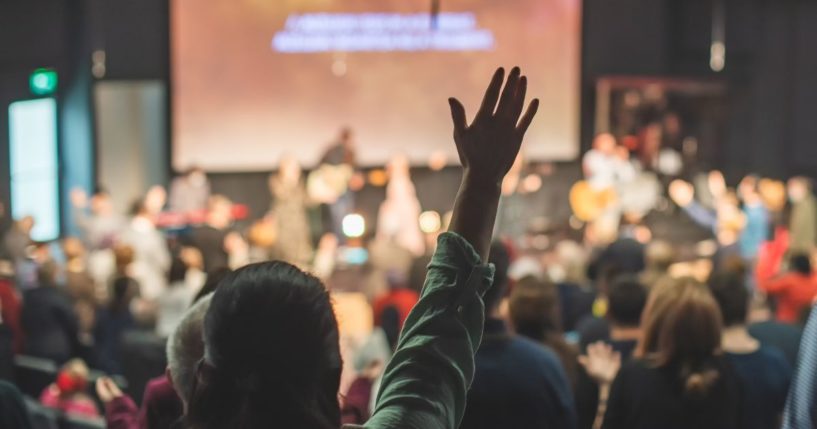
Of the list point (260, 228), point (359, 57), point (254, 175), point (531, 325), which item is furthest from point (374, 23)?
point (531, 325)

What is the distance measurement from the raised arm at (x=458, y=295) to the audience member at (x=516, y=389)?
1.87 m

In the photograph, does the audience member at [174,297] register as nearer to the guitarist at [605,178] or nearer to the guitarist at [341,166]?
the guitarist at [341,166]

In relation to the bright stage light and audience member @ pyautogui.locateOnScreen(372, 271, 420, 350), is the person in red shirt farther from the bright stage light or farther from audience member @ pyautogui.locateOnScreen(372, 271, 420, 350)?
the bright stage light

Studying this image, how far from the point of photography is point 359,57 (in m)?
16.3

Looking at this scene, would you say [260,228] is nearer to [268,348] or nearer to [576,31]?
[576,31]

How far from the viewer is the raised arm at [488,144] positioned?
59.1 inches

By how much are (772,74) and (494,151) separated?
1828 cm

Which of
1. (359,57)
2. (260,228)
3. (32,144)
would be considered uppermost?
(359,57)

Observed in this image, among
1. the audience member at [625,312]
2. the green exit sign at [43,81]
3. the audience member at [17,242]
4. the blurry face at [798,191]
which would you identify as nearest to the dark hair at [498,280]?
the audience member at [625,312]

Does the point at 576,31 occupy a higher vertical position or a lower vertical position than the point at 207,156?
higher

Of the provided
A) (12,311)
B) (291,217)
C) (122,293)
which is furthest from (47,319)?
(291,217)

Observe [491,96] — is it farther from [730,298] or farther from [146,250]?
[146,250]

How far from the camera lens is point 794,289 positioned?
8.68m

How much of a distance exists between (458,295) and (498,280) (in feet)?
7.31
